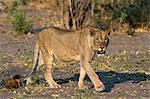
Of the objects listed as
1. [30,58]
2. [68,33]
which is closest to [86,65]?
[68,33]

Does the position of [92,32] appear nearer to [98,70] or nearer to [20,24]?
[98,70]

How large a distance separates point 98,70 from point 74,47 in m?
2.61

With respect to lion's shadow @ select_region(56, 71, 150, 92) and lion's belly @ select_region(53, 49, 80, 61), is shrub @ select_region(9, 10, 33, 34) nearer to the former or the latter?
lion's shadow @ select_region(56, 71, 150, 92)

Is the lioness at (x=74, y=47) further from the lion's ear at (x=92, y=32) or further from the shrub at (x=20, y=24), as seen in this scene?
the shrub at (x=20, y=24)

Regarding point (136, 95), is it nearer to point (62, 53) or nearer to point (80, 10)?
point (62, 53)

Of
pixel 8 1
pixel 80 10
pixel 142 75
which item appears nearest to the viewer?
pixel 142 75

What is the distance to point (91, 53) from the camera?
9727mm

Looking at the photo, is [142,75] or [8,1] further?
[8,1]

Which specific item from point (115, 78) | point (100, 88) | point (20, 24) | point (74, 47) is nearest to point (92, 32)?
point (74, 47)

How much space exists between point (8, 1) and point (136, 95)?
1470cm

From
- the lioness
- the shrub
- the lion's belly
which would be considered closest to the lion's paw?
the lioness

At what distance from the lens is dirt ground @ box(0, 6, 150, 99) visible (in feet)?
31.4

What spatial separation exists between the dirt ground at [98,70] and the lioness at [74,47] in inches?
10.8

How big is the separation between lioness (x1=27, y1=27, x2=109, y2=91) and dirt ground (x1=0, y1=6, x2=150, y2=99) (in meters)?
0.27
